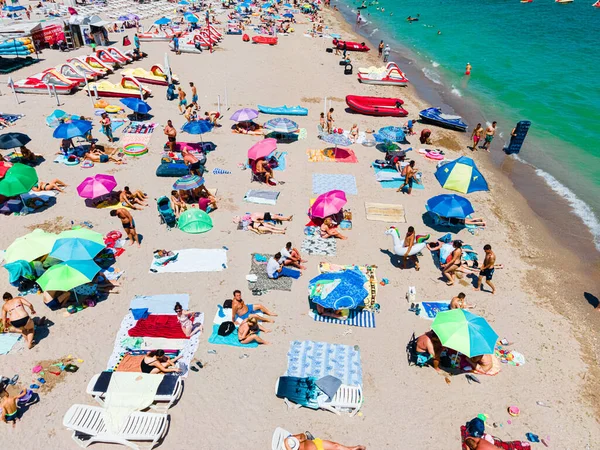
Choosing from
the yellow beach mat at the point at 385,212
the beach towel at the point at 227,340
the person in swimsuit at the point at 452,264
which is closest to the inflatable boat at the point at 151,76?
the yellow beach mat at the point at 385,212

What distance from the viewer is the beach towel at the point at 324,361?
893 cm

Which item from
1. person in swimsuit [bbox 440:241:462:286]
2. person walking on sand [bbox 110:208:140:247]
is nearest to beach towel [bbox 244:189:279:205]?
person walking on sand [bbox 110:208:140:247]

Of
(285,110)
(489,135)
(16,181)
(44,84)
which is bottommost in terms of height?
(285,110)

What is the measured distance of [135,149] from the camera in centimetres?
1823

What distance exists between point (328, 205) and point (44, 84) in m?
21.3

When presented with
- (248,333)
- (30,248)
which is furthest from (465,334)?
(30,248)

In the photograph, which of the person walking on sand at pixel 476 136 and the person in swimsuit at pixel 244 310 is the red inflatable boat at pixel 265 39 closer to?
the person walking on sand at pixel 476 136

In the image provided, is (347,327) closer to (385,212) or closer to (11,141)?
(385,212)

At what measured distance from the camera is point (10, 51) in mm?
28781

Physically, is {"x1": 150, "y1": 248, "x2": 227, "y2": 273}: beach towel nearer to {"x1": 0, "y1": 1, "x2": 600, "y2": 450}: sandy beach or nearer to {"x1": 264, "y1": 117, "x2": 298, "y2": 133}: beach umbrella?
{"x1": 0, "y1": 1, "x2": 600, "y2": 450}: sandy beach

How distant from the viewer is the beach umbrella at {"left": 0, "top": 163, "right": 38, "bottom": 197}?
42.4 feet

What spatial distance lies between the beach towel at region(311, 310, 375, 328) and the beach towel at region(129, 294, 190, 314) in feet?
12.0

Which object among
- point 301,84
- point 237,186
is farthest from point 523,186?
point 301,84

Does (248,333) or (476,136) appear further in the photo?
(476,136)
